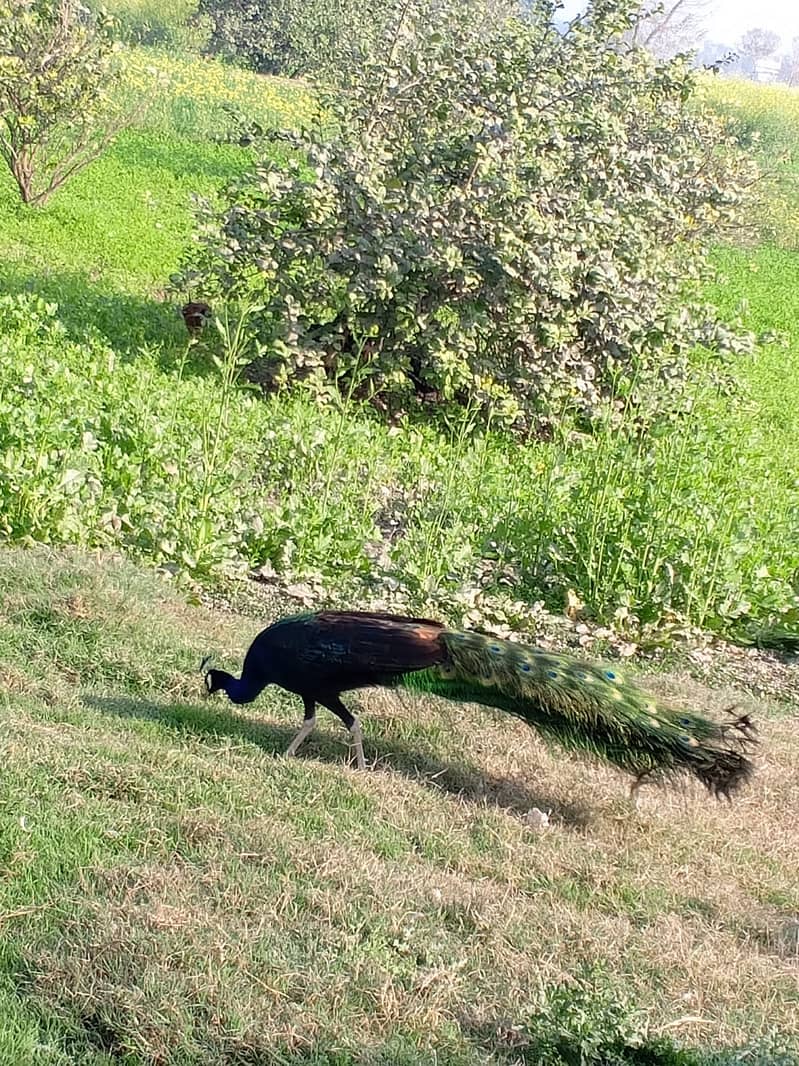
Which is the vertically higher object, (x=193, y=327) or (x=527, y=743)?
(x=527, y=743)

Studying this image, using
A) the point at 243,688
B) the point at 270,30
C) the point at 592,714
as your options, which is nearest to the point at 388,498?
the point at 243,688

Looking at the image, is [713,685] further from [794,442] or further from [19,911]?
[794,442]

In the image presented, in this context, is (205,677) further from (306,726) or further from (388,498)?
(388,498)

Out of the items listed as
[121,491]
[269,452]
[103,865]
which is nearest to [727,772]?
[103,865]

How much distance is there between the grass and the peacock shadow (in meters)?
0.01

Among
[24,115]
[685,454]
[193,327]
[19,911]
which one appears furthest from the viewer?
[24,115]

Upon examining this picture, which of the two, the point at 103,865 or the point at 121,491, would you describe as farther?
the point at 121,491

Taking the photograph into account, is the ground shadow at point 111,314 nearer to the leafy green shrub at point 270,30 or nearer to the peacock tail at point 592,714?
the peacock tail at point 592,714

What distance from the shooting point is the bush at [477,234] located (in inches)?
366

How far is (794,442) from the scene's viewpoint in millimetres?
11172

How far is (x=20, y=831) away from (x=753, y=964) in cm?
217

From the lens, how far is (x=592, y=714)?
427cm

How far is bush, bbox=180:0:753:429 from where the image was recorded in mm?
9305

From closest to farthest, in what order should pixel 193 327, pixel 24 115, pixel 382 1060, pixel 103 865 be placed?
1. pixel 382 1060
2. pixel 103 865
3. pixel 193 327
4. pixel 24 115
